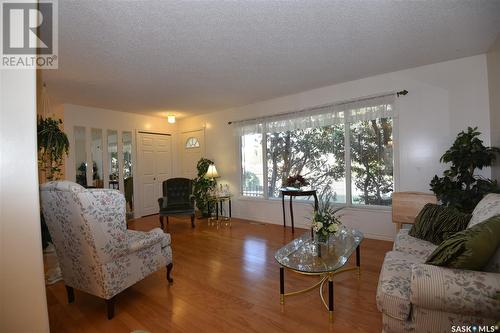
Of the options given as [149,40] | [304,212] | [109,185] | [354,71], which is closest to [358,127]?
[354,71]

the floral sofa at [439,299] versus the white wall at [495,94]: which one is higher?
the white wall at [495,94]

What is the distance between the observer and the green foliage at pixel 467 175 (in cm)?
249

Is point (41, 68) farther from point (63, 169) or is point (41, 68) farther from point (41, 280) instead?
point (41, 280)

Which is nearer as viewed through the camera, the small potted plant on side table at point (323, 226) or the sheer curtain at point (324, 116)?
the small potted plant on side table at point (323, 226)

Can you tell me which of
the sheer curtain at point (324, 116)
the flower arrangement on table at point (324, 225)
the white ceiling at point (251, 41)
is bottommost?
the flower arrangement on table at point (324, 225)

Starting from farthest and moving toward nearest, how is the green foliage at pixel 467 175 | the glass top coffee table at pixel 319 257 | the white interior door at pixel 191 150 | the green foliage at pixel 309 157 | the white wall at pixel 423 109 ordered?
the white interior door at pixel 191 150 < the green foliage at pixel 309 157 < the white wall at pixel 423 109 < the green foliage at pixel 467 175 < the glass top coffee table at pixel 319 257

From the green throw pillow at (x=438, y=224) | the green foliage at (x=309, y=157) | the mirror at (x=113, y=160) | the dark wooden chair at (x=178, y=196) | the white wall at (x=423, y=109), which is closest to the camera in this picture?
the green throw pillow at (x=438, y=224)

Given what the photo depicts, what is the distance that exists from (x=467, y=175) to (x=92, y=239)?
12.0 feet

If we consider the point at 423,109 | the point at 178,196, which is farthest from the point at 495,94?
the point at 178,196

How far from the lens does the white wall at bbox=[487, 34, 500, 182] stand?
2589 millimetres

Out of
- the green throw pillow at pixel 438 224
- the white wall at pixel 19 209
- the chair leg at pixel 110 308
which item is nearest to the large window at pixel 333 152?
the green throw pillow at pixel 438 224

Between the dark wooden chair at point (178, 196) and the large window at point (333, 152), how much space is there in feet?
4.41

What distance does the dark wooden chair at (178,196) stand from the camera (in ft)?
14.7

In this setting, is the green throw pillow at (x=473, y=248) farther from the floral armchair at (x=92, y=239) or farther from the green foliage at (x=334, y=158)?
the green foliage at (x=334, y=158)
